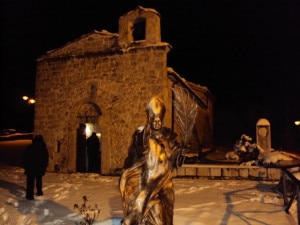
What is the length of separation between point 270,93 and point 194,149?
18.9 m

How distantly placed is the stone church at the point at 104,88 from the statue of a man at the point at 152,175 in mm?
6979

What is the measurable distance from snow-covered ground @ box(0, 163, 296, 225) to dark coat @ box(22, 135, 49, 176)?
708 millimetres

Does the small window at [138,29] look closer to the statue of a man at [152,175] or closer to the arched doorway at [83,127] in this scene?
the arched doorway at [83,127]

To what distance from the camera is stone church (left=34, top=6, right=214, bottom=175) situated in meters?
10.8

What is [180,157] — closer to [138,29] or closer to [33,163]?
[33,163]

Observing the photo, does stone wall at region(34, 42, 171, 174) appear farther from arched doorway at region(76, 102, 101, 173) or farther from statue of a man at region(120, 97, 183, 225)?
statue of a man at region(120, 97, 183, 225)

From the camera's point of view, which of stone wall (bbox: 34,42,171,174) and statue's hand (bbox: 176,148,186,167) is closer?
statue's hand (bbox: 176,148,186,167)

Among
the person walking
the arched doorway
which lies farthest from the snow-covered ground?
the arched doorway

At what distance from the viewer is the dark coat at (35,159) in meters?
7.35

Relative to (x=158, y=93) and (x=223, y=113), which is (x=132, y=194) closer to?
(x=158, y=93)

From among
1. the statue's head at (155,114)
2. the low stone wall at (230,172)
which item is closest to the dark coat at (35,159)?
the low stone wall at (230,172)

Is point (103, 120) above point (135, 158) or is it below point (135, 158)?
above

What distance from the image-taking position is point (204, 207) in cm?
627

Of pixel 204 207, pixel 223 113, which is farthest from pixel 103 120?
pixel 223 113
